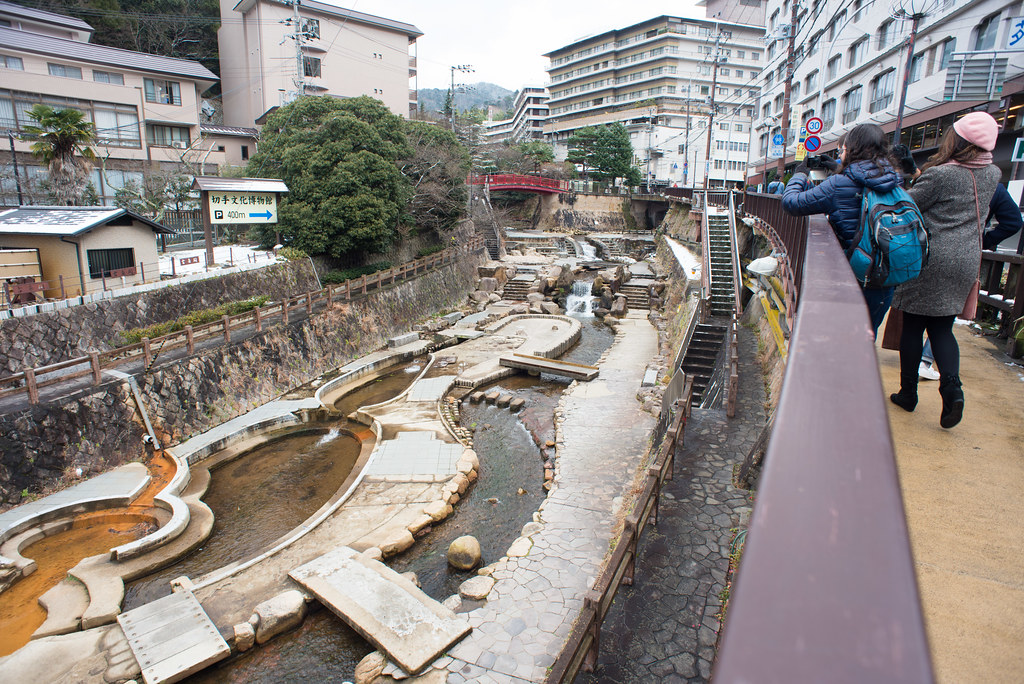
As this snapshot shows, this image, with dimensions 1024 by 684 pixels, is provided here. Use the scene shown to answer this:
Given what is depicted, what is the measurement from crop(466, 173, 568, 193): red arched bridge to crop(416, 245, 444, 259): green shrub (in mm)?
19106

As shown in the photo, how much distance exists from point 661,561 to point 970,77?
18827mm

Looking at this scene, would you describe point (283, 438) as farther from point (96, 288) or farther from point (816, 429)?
point (816, 429)

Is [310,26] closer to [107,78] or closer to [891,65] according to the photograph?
[107,78]

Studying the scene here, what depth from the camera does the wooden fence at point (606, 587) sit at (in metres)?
5.22

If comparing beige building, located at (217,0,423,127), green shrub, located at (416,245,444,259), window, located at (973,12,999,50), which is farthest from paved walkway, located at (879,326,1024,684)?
beige building, located at (217,0,423,127)

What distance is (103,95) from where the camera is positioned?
1183 inches

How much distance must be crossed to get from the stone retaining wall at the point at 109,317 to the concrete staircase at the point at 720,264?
626 inches

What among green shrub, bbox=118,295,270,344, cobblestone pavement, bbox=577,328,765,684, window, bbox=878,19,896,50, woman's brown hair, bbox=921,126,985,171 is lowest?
cobblestone pavement, bbox=577,328,765,684

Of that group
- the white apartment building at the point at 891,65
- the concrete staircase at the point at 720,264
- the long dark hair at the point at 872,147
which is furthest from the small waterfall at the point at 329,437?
the white apartment building at the point at 891,65

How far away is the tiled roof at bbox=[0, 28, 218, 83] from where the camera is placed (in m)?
27.6

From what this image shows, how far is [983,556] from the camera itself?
11.7ft

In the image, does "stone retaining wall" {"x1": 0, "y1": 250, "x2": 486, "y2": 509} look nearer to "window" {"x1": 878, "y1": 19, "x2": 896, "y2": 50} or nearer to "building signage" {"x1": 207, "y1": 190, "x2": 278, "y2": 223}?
"building signage" {"x1": 207, "y1": 190, "x2": 278, "y2": 223}

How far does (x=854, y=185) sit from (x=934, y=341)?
1.47 meters

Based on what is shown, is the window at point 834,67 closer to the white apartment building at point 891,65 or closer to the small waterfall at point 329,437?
the white apartment building at point 891,65
